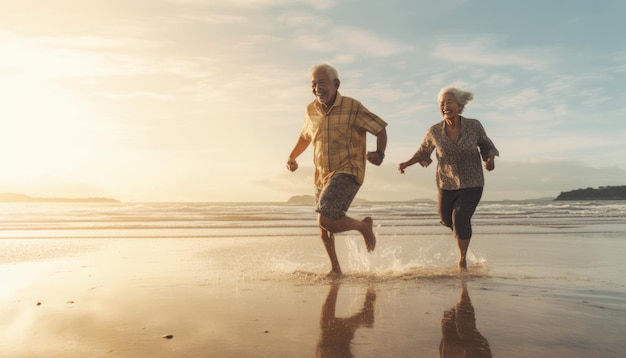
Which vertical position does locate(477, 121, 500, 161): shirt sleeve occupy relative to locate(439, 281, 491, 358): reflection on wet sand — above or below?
above

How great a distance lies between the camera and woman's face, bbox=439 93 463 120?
5.96 metres

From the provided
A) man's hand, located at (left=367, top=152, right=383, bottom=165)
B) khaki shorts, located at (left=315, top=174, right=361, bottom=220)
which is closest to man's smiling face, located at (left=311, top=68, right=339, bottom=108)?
man's hand, located at (left=367, top=152, right=383, bottom=165)

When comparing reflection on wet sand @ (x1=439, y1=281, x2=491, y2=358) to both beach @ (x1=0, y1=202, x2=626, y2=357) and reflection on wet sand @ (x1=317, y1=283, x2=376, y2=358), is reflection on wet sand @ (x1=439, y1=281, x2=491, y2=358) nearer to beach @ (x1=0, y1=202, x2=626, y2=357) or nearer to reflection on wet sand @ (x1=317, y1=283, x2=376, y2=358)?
beach @ (x1=0, y1=202, x2=626, y2=357)

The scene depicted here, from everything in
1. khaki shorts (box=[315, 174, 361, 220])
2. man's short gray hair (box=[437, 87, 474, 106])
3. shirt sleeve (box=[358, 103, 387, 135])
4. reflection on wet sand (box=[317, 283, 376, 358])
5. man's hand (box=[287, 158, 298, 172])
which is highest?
man's short gray hair (box=[437, 87, 474, 106])

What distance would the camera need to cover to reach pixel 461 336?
305 centimetres

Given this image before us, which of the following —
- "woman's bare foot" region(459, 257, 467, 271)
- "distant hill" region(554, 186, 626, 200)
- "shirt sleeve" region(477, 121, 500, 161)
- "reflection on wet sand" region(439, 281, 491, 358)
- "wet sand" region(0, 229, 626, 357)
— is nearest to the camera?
"reflection on wet sand" region(439, 281, 491, 358)

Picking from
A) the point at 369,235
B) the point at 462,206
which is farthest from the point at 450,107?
the point at 369,235

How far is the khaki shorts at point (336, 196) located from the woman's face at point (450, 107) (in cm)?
144

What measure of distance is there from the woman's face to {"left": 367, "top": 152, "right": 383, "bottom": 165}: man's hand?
121 cm

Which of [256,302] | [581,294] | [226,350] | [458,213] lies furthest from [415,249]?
[226,350]

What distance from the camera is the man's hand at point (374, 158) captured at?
5.20m

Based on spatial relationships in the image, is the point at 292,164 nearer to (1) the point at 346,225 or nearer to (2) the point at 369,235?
(1) the point at 346,225

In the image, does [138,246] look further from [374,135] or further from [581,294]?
[581,294]

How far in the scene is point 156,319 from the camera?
3537mm
